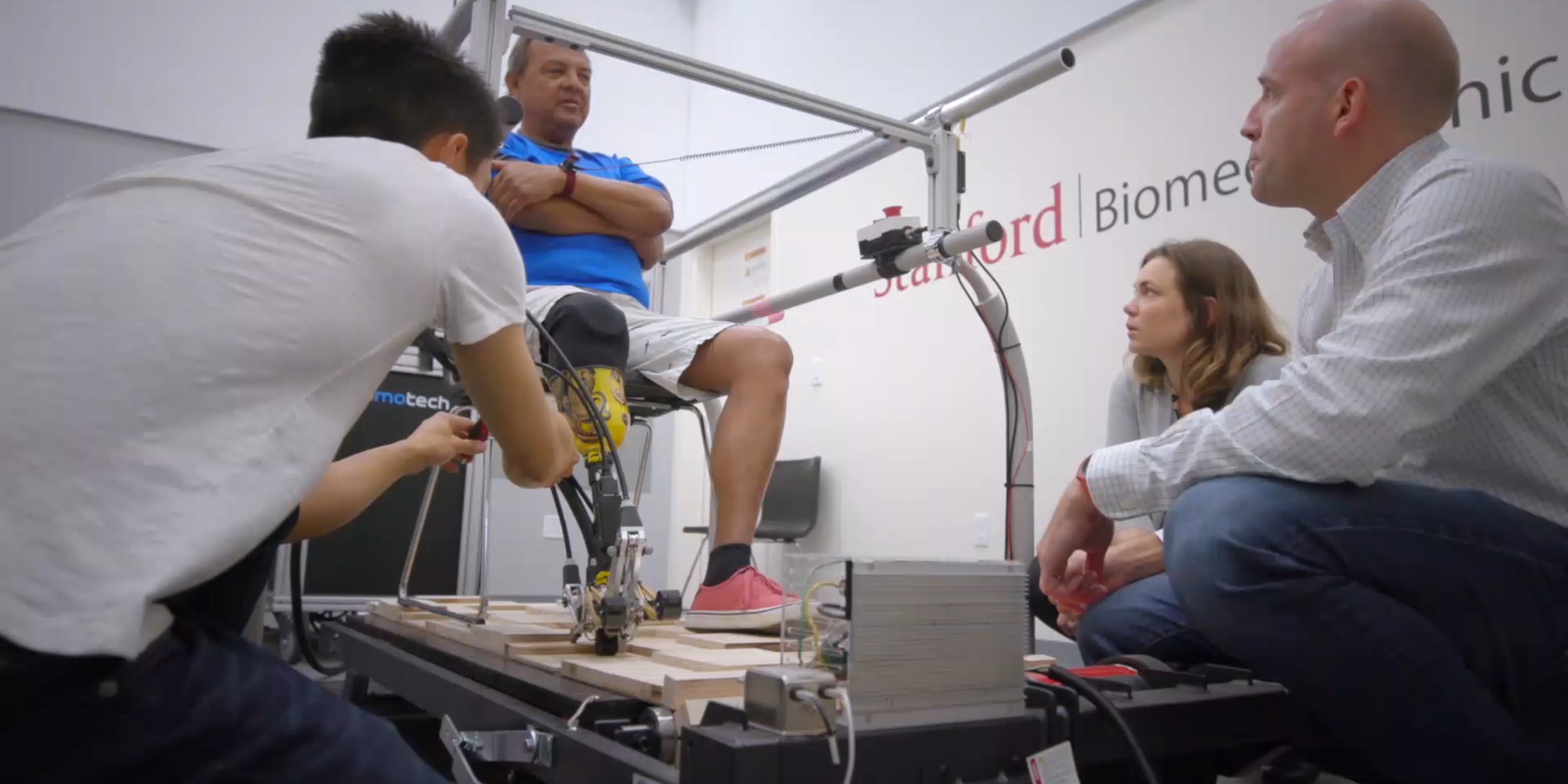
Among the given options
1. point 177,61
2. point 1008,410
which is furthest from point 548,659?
point 177,61

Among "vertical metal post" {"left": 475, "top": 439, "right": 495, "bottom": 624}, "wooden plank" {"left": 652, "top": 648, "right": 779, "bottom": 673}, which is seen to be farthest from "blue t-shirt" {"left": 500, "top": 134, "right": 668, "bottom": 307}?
"wooden plank" {"left": 652, "top": 648, "right": 779, "bottom": 673}

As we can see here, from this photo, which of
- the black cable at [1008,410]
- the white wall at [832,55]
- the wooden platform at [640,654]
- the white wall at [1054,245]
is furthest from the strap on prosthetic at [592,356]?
the white wall at [1054,245]

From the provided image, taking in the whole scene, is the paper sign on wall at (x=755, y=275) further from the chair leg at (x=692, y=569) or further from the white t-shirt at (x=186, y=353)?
the white t-shirt at (x=186, y=353)

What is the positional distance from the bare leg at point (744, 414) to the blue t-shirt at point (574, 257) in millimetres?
235

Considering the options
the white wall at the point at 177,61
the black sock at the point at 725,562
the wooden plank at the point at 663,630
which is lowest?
the wooden plank at the point at 663,630

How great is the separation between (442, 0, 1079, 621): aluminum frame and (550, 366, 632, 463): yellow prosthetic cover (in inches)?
15.8

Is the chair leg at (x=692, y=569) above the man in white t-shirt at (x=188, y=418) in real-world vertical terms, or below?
below

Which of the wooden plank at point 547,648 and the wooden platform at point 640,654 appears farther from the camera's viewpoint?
the wooden plank at point 547,648

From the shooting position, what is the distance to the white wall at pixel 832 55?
3363mm

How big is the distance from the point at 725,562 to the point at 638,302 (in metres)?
0.55

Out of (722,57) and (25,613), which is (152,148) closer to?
(722,57)

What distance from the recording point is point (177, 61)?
4.16 metres

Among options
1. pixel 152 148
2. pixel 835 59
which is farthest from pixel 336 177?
pixel 152 148

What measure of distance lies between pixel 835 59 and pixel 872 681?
12.9ft
